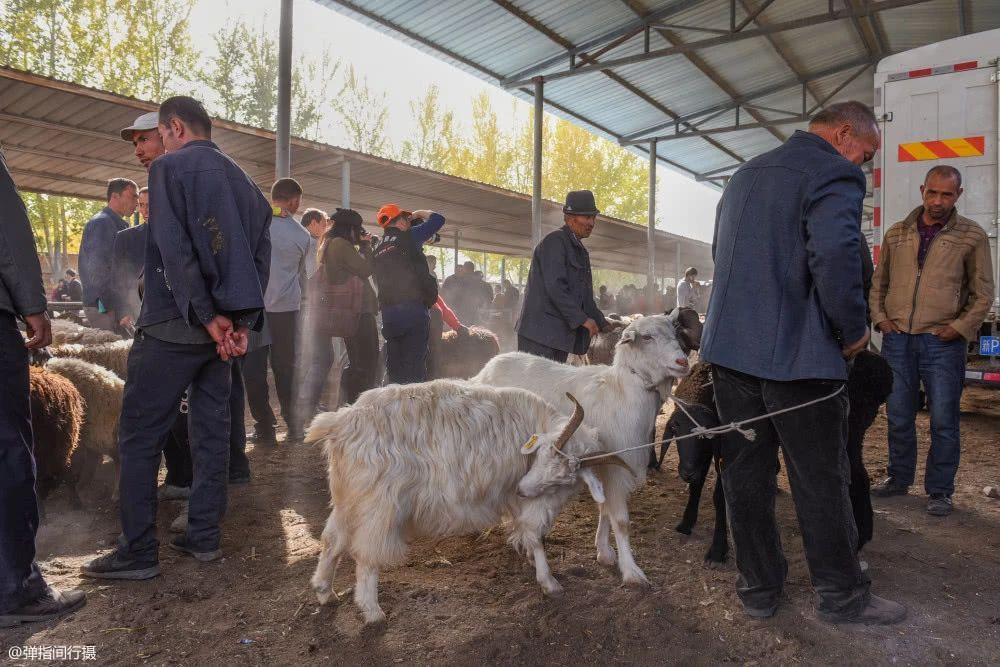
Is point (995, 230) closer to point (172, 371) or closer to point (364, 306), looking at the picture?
point (364, 306)

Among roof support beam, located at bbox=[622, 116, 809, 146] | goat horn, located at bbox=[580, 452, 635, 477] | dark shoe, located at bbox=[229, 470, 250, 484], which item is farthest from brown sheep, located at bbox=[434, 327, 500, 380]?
roof support beam, located at bbox=[622, 116, 809, 146]

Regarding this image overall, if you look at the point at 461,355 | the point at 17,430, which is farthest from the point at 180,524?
the point at 461,355

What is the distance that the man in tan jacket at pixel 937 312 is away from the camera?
4.32 metres

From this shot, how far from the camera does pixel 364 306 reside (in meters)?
6.32

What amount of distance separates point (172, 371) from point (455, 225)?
53.1ft

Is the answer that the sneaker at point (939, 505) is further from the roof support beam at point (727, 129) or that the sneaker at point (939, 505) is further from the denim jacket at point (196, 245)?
the roof support beam at point (727, 129)

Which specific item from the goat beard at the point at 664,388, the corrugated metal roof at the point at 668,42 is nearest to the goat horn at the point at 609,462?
the goat beard at the point at 664,388

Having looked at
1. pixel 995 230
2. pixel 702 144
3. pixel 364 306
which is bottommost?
pixel 364 306

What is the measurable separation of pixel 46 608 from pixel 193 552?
73 centimetres

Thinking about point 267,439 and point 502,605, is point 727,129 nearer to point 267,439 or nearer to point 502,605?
point 267,439

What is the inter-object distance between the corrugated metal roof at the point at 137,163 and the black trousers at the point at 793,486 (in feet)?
12.6

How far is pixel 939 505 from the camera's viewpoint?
4.32 metres

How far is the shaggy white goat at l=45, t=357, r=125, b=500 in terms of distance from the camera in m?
4.35

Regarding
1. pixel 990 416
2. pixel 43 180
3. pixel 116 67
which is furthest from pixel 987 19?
pixel 116 67
